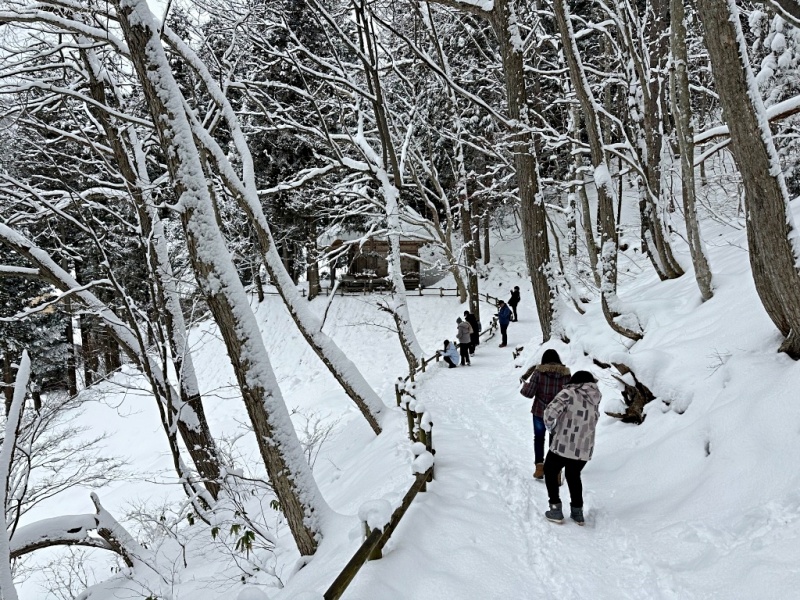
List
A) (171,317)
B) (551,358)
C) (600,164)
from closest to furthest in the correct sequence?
(551,358), (600,164), (171,317)

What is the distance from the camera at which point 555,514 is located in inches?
173

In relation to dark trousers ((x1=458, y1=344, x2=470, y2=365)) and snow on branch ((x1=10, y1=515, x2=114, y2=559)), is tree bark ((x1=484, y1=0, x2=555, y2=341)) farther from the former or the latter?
snow on branch ((x1=10, y1=515, x2=114, y2=559))

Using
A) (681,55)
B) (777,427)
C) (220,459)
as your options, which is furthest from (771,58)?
(220,459)

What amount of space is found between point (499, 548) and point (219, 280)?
11.6 ft

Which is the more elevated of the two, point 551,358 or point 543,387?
point 551,358

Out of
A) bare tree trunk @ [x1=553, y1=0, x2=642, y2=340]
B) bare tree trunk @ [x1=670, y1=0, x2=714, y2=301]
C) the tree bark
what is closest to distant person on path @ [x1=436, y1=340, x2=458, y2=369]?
the tree bark

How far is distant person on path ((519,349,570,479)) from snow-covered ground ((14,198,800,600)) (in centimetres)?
45

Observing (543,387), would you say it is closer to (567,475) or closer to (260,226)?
(567,475)

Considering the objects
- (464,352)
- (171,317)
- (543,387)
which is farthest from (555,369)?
(464,352)

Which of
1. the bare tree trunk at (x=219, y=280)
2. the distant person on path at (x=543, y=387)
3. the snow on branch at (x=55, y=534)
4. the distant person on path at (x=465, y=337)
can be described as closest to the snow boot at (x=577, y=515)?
the distant person on path at (x=543, y=387)

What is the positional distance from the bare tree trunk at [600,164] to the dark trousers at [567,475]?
4.38 meters

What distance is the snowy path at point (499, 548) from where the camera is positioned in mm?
3316

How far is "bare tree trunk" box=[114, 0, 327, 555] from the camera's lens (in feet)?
13.7

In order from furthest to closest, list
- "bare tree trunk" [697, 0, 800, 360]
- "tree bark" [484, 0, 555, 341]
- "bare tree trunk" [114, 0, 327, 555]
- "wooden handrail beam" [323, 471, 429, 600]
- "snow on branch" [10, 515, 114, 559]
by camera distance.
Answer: "tree bark" [484, 0, 555, 341] → "snow on branch" [10, 515, 114, 559] → "bare tree trunk" [114, 0, 327, 555] → "bare tree trunk" [697, 0, 800, 360] → "wooden handrail beam" [323, 471, 429, 600]
